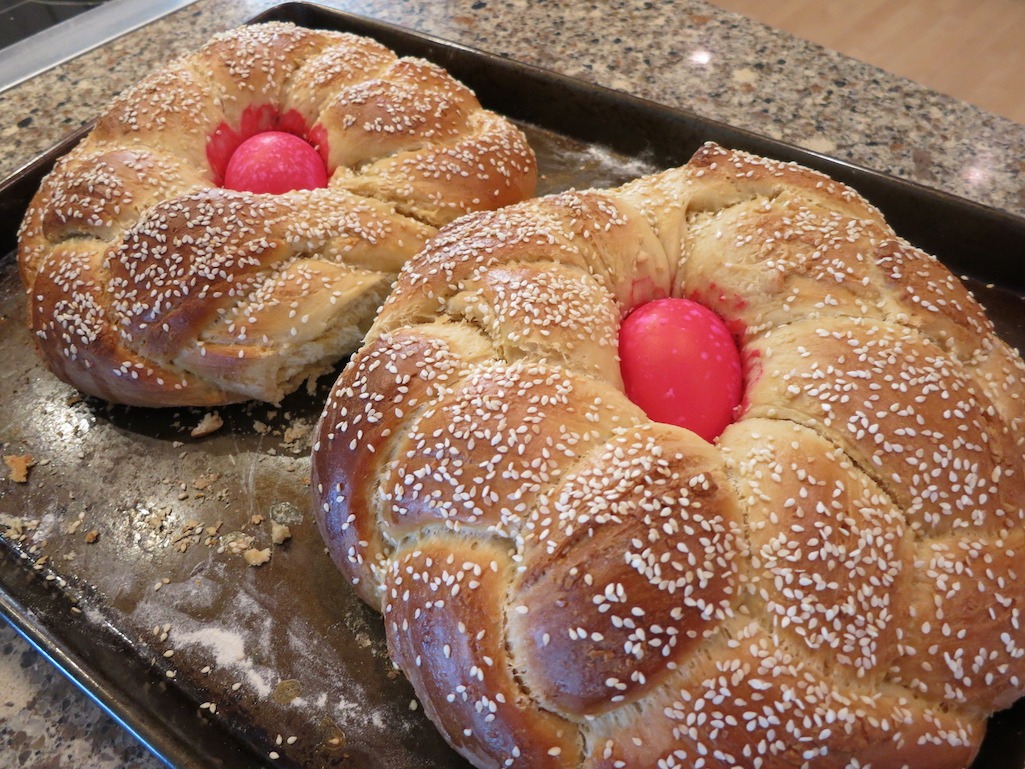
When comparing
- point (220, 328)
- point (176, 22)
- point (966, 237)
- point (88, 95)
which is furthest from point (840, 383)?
point (176, 22)

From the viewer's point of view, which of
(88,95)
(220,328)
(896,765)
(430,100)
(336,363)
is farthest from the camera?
(88,95)

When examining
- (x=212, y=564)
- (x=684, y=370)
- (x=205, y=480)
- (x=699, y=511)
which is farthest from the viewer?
(x=205, y=480)

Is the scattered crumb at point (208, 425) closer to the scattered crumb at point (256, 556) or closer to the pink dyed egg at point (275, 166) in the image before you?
the scattered crumb at point (256, 556)

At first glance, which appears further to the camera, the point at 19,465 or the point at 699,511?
the point at 19,465

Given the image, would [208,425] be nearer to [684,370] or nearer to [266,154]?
[266,154]

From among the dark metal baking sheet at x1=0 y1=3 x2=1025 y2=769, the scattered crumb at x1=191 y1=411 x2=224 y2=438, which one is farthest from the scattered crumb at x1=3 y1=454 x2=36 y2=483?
the scattered crumb at x1=191 y1=411 x2=224 y2=438

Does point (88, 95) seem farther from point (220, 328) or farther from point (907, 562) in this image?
point (907, 562)

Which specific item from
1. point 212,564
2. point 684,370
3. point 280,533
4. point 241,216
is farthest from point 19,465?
point 684,370
